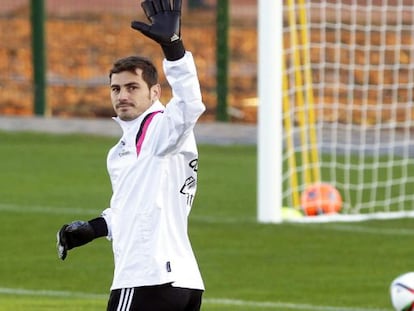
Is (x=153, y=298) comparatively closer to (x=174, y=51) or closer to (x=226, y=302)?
(x=174, y=51)

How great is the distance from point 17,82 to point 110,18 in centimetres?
262

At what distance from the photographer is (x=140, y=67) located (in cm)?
709

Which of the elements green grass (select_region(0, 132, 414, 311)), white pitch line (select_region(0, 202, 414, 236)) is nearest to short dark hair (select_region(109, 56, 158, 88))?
green grass (select_region(0, 132, 414, 311))

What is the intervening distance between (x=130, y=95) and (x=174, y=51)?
0.47m

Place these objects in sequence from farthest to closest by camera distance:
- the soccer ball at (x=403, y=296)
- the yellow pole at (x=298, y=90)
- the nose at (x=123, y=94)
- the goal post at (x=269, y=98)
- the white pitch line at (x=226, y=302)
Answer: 1. the yellow pole at (x=298, y=90)
2. the goal post at (x=269, y=98)
3. the white pitch line at (x=226, y=302)
4. the nose at (x=123, y=94)
5. the soccer ball at (x=403, y=296)

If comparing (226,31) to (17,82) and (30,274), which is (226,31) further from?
(30,274)

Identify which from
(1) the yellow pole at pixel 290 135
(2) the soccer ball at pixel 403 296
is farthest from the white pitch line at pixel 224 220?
(2) the soccer ball at pixel 403 296

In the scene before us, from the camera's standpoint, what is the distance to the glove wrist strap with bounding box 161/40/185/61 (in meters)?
6.66

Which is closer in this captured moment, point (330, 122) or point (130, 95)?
point (130, 95)

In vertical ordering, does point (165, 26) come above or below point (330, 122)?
above

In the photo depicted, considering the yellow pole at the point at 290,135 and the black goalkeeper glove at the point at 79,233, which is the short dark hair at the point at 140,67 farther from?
the yellow pole at the point at 290,135

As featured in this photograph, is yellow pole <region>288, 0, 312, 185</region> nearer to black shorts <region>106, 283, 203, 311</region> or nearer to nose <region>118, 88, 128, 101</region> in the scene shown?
nose <region>118, 88, 128, 101</region>

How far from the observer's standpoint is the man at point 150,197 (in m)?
6.94

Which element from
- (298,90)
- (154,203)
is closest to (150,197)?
(154,203)
